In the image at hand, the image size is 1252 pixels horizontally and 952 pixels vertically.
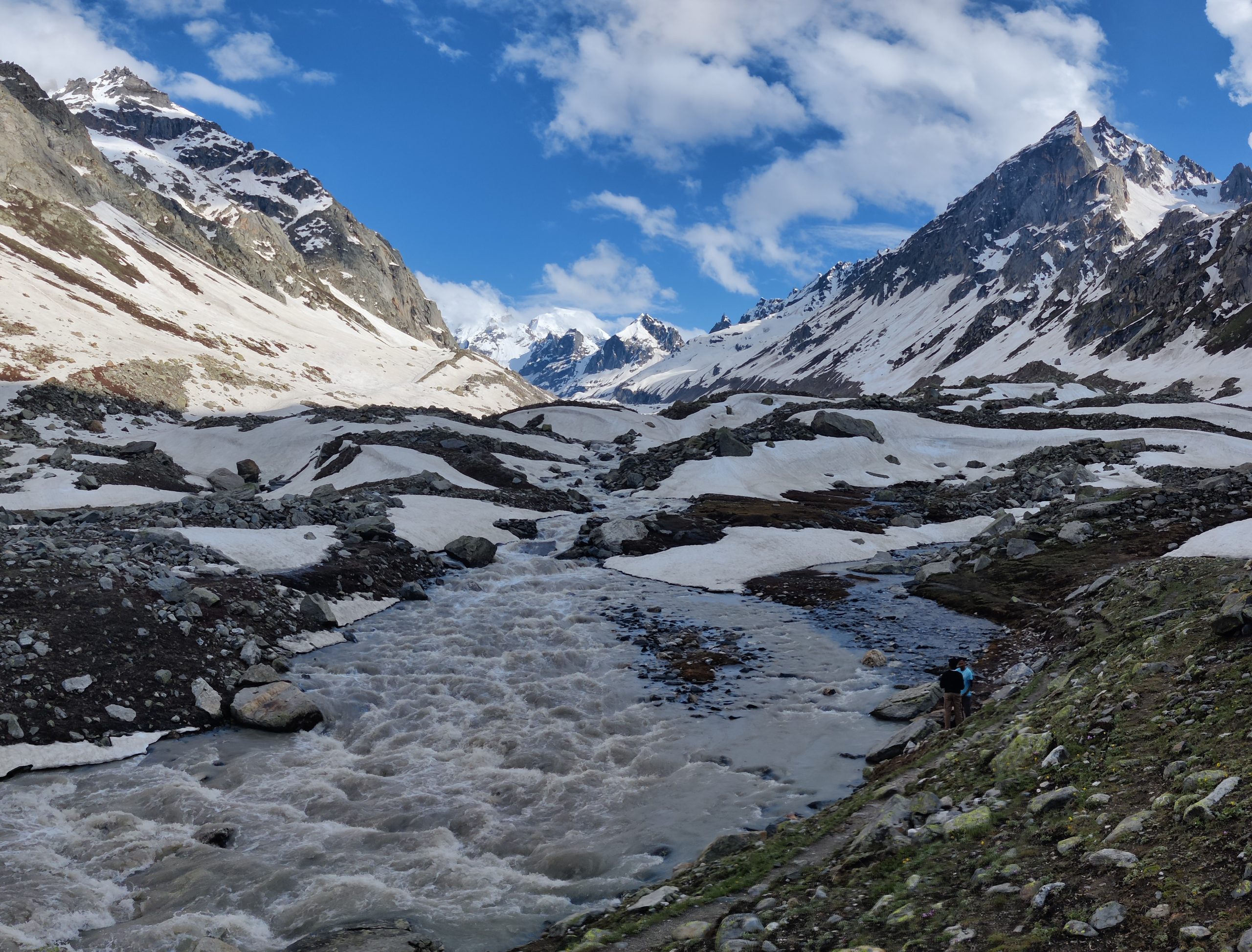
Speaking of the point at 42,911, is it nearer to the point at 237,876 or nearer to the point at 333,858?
the point at 237,876

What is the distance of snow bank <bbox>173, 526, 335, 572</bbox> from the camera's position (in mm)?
27844

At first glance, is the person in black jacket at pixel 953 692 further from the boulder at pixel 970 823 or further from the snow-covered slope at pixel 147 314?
the snow-covered slope at pixel 147 314

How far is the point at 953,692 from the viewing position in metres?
15.6

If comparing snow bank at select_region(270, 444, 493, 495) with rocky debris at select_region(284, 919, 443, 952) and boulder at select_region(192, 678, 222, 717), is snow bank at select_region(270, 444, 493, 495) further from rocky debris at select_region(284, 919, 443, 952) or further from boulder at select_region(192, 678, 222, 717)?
rocky debris at select_region(284, 919, 443, 952)

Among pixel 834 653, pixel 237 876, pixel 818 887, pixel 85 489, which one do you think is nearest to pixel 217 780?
pixel 237 876

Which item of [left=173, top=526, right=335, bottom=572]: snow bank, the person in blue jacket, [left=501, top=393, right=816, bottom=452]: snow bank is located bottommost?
[left=173, top=526, right=335, bottom=572]: snow bank

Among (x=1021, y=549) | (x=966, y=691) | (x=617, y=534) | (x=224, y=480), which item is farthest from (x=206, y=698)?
(x=224, y=480)

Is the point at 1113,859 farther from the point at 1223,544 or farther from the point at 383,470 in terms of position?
the point at 383,470

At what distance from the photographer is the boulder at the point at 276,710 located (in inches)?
707

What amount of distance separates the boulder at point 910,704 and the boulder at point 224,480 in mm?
50176

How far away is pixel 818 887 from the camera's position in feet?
28.6

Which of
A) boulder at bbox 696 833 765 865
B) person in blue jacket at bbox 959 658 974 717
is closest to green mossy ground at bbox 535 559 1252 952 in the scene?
boulder at bbox 696 833 765 865

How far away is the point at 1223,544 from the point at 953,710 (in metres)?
13.7

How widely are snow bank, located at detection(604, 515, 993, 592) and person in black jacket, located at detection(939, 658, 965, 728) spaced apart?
54.2 ft
